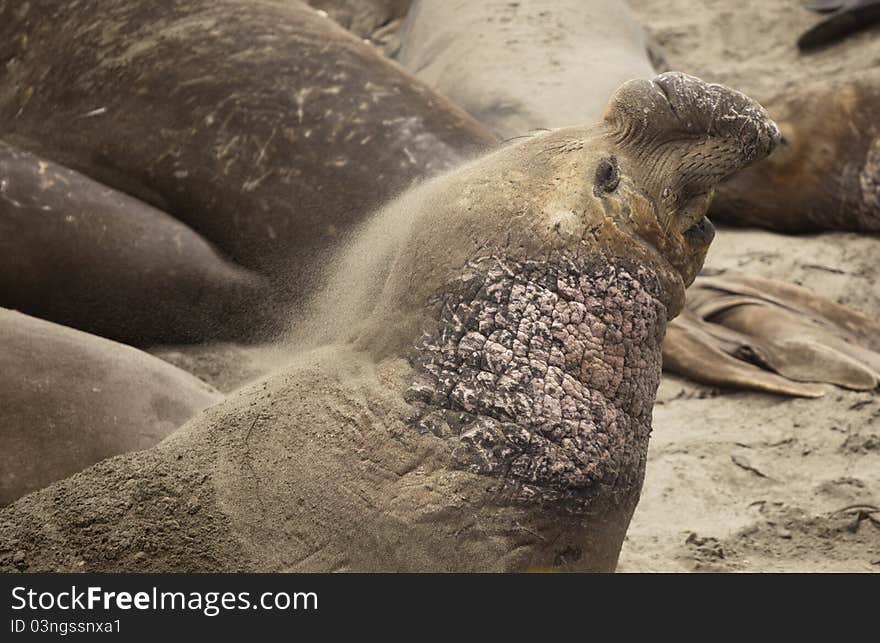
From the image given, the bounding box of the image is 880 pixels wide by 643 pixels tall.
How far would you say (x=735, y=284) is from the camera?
4.12m

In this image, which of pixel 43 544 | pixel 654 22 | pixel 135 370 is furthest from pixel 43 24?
pixel 654 22

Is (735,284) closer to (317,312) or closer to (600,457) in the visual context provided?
(317,312)

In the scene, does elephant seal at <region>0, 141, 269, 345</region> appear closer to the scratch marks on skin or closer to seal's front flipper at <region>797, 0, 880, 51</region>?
the scratch marks on skin

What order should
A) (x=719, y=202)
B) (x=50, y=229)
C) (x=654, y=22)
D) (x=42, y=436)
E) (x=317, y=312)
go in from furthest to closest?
(x=654, y=22) < (x=719, y=202) < (x=50, y=229) < (x=317, y=312) < (x=42, y=436)

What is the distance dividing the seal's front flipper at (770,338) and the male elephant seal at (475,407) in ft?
5.18

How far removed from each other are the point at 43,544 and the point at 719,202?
3.44m

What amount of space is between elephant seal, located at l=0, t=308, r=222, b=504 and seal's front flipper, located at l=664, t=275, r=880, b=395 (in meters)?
1.60

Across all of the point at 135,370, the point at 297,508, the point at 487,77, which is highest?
the point at 297,508

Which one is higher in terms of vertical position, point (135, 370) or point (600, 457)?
point (600, 457)

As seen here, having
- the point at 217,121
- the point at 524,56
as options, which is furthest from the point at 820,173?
the point at 217,121

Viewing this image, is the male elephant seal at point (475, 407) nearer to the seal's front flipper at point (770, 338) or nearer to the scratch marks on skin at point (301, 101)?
the scratch marks on skin at point (301, 101)

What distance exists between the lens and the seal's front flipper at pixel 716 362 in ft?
11.7

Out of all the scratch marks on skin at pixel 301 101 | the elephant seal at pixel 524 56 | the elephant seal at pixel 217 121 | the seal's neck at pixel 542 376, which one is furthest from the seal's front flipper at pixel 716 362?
the seal's neck at pixel 542 376

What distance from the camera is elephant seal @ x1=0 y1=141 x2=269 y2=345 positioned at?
9.61ft
